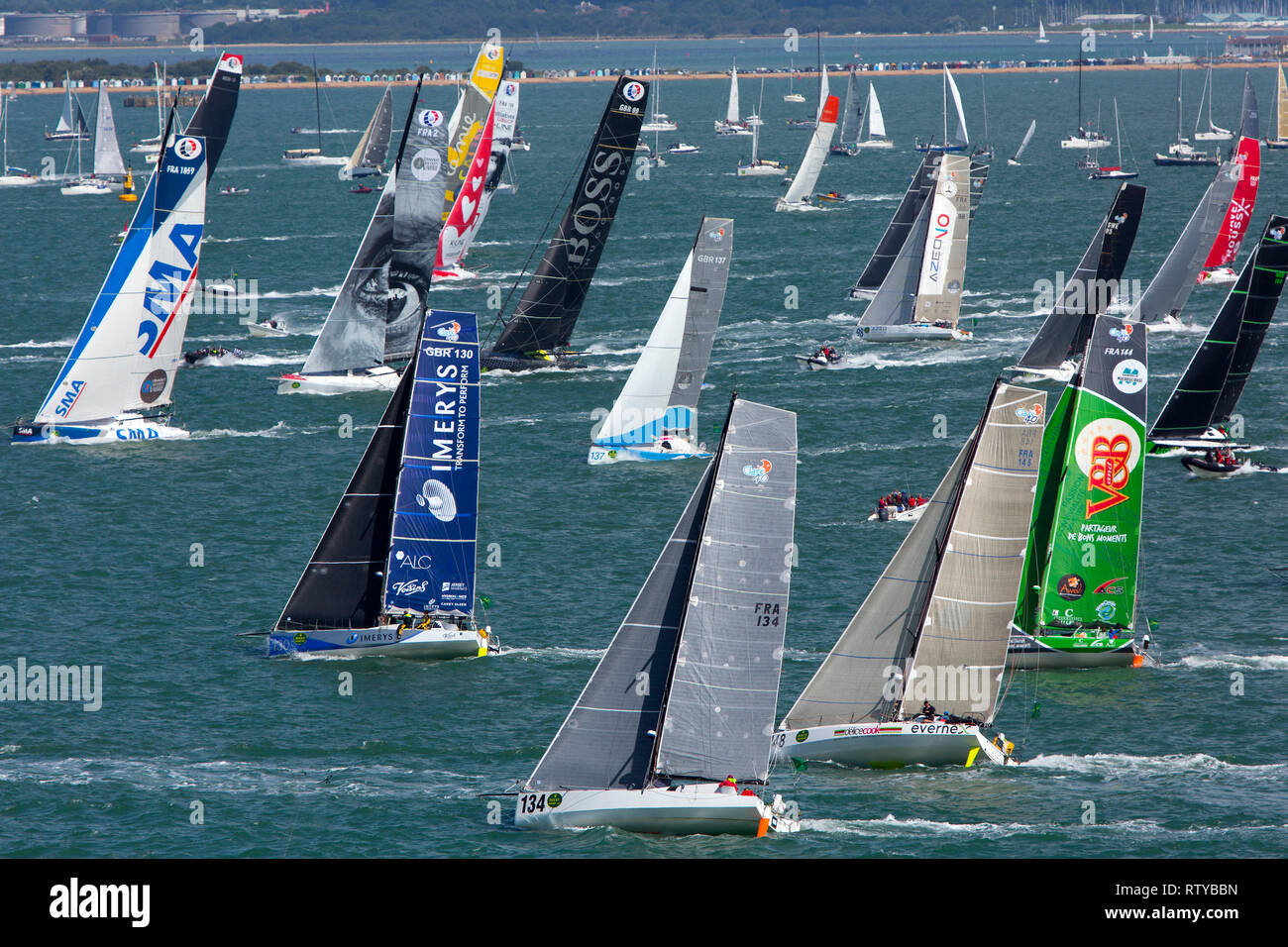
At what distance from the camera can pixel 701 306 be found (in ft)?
218

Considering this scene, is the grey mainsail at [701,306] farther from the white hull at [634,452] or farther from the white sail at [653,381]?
the white hull at [634,452]

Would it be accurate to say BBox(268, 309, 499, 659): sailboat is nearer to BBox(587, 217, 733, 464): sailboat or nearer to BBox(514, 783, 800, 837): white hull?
BBox(514, 783, 800, 837): white hull

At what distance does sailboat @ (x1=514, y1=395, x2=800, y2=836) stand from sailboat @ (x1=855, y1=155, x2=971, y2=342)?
5550 centimetres

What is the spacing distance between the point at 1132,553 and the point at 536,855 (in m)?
20.7

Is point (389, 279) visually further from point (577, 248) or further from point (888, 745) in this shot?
point (888, 745)

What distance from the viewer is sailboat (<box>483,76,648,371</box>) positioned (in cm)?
8338

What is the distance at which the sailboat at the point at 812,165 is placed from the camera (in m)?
143

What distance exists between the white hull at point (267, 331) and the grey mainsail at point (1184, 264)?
44932 mm

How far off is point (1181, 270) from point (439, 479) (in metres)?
56.5

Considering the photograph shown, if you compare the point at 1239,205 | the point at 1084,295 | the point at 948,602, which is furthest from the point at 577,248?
the point at 948,602

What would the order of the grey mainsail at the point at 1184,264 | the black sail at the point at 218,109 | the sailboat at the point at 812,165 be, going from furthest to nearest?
the sailboat at the point at 812,165, the grey mainsail at the point at 1184,264, the black sail at the point at 218,109

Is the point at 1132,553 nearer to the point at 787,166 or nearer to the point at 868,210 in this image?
the point at 868,210

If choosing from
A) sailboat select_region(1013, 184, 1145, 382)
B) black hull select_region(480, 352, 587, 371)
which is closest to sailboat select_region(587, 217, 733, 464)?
black hull select_region(480, 352, 587, 371)

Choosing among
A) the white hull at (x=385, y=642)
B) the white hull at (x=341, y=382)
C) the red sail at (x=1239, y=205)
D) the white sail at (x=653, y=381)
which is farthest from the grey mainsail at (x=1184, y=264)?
the white hull at (x=385, y=642)
